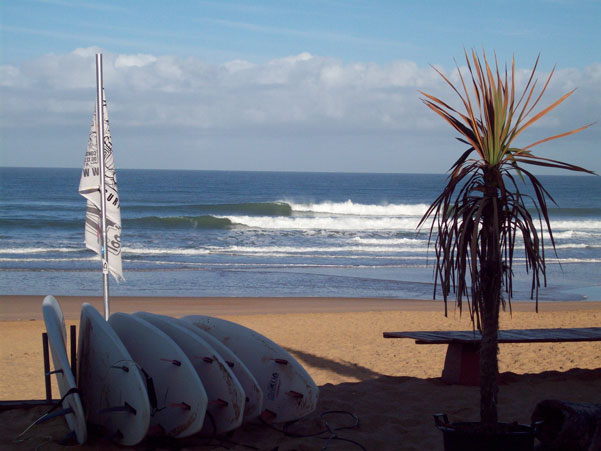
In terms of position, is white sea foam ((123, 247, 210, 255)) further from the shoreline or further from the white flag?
the white flag

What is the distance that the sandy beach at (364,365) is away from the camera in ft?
13.3

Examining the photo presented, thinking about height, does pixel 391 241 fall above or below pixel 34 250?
above

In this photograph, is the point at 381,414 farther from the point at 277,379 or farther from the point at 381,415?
the point at 277,379

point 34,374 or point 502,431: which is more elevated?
point 502,431

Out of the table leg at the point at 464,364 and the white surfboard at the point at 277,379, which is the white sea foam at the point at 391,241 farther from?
the white surfboard at the point at 277,379

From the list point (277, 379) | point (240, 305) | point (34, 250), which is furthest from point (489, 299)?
point (34, 250)

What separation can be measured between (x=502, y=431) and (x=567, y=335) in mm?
2520

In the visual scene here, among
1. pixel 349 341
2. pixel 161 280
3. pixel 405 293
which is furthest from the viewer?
pixel 161 280

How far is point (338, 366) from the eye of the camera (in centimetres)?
636

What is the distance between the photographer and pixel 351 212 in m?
38.0

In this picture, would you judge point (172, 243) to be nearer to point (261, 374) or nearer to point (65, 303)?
point (65, 303)

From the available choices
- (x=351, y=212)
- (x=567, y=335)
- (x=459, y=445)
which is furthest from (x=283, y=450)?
(x=351, y=212)

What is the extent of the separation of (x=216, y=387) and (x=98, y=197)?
230cm

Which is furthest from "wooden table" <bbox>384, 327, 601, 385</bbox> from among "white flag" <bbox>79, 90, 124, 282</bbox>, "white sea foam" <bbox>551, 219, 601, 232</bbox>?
"white sea foam" <bbox>551, 219, 601, 232</bbox>
